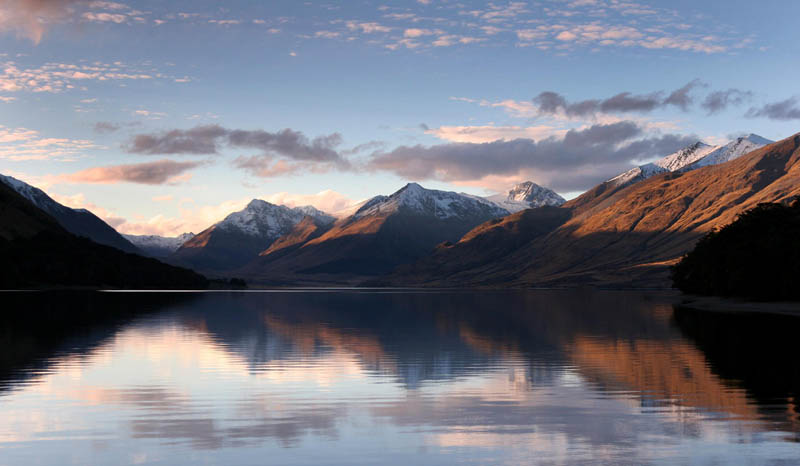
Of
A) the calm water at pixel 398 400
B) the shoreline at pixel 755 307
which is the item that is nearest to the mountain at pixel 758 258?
the shoreline at pixel 755 307

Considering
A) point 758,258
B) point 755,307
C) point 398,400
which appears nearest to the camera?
point 398,400

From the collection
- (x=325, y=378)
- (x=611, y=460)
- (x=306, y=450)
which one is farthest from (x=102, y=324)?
(x=611, y=460)

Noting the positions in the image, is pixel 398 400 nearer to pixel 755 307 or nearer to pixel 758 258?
pixel 755 307

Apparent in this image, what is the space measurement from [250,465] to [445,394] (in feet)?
52.0

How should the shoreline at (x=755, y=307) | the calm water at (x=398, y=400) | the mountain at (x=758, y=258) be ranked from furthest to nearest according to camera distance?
the mountain at (x=758, y=258)
the shoreline at (x=755, y=307)
the calm water at (x=398, y=400)

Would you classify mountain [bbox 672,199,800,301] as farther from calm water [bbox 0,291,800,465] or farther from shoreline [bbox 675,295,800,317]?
calm water [bbox 0,291,800,465]

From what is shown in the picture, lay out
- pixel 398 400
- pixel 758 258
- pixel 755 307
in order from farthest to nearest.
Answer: pixel 758 258, pixel 755 307, pixel 398 400

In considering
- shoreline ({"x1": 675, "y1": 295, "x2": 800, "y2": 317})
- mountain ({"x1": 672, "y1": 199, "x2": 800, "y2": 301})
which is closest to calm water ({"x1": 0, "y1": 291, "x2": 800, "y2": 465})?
shoreline ({"x1": 675, "y1": 295, "x2": 800, "y2": 317})

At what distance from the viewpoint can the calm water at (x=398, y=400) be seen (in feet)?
81.0

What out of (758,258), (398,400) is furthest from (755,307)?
(398,400)

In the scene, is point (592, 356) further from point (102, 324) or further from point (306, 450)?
point (102, 324)

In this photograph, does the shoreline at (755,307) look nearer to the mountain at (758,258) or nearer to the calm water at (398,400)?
the mountain at (758,258)

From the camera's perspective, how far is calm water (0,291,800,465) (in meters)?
24.7

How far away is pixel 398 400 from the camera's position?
35.3m
